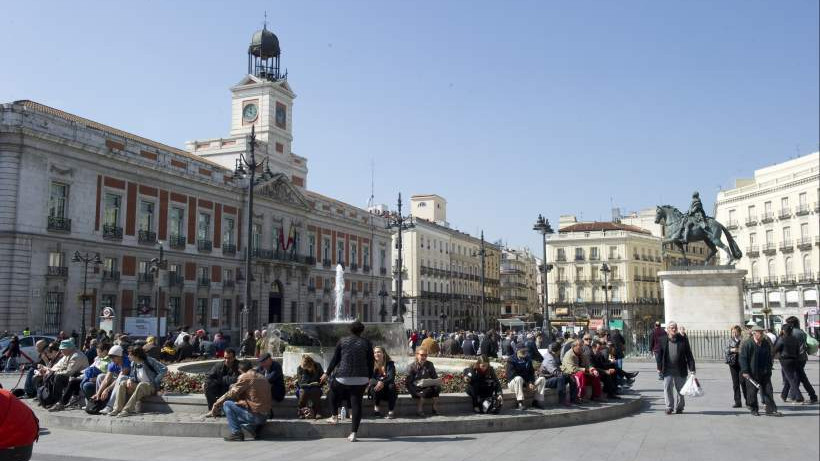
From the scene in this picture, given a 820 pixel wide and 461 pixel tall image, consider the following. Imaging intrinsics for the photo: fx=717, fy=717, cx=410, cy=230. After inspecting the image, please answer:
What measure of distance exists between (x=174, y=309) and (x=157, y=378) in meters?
31.7

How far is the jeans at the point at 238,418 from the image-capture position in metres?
9.46

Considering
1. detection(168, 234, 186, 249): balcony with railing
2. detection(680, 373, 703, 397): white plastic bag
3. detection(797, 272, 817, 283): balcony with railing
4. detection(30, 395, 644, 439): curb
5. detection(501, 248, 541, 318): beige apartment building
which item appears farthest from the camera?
detection(501, 248, 541, 318): beige apartment building

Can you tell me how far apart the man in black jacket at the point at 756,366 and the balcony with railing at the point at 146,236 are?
34688mm

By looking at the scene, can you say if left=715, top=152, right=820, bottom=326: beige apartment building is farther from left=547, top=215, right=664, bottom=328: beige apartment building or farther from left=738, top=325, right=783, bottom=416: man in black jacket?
left=738, top=325, right=783, bottom=416: man in black jacket

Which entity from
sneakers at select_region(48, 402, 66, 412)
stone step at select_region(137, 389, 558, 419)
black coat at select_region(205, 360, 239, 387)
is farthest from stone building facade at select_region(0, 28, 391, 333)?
black coat at select_region(205, 360, 239, 387)

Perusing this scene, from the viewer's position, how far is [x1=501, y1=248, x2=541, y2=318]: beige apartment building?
10025cm

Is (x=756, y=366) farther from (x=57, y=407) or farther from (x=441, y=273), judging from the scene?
(x=441, y=273)

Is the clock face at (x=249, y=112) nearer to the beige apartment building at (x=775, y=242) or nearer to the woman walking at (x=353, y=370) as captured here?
the beige apartment building at (x=775, y=242)

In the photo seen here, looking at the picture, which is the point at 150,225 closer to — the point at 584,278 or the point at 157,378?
the point at 157,378

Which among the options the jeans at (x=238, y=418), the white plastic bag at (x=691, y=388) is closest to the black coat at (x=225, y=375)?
the jeans at (x=238, y=418)

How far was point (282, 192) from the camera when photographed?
53.9 metres

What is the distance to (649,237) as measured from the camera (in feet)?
278

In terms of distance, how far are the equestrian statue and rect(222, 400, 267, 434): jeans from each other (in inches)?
760

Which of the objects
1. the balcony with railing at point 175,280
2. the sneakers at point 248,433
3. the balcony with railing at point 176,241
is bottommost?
the sneakers at point 248,433
